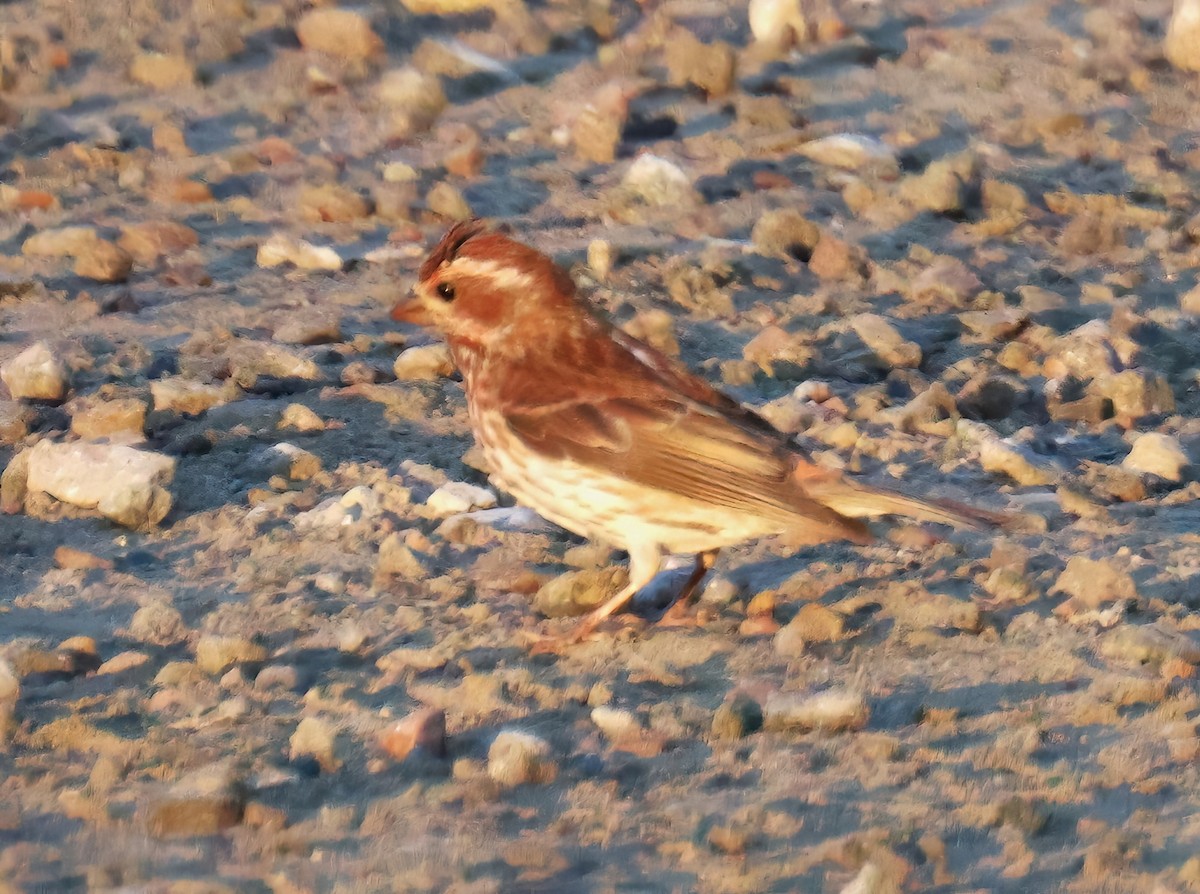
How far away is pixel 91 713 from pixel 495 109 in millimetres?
5502

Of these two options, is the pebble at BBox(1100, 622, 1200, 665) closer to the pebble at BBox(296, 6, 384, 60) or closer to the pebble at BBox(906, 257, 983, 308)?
the pebble at BBox(906, 257, 983, 308)

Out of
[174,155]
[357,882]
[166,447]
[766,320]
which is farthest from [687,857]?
[174,155]

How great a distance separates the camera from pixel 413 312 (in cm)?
614

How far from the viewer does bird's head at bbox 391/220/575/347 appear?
5906mm

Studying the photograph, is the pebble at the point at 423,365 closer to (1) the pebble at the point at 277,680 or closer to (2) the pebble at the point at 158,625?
(2) the pebble at the point at 158,625

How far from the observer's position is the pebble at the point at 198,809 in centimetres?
423

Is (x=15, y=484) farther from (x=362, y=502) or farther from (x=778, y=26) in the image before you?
(x=778, y=26)

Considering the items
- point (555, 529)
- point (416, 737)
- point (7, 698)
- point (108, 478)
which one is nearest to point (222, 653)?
point (7, 698)

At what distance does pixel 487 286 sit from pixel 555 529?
35.0 inches

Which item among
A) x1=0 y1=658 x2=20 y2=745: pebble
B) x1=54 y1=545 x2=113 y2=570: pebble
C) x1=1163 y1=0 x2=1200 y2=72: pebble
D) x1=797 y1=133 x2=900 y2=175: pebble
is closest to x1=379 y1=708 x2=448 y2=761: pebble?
x1=0 y1=658 x2=20 y2=745: pebble

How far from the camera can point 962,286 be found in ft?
25.8

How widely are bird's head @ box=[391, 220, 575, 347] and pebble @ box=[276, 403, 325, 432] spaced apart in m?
0.87

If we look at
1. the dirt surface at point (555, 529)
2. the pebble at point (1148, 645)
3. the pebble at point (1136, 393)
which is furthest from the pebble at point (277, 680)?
the pebble at point (1136, 393)

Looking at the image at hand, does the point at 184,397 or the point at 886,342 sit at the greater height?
the point at 886,342
